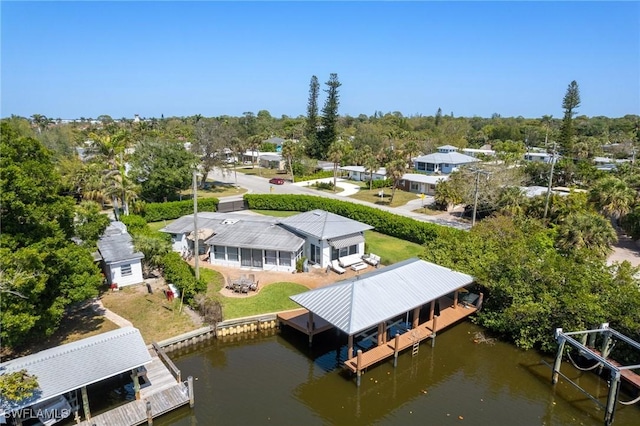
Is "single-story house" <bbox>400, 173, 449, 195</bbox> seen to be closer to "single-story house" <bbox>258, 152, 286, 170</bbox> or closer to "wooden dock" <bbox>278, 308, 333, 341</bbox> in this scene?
"single-story house" <bbox>258, 152, 286, 170</bbox>

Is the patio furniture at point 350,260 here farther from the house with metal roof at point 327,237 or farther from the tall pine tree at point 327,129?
the tall pine tree at point 327,129

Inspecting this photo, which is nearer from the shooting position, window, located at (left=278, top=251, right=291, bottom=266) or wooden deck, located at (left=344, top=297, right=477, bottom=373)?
wooden deck, located at (left=344, top=297, right=477, bottom=373)

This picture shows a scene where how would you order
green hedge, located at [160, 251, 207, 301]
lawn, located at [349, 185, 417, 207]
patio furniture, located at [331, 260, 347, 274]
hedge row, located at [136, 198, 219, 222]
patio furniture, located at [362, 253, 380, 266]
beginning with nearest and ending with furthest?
green hedge, located at [160, 251, 207, 301] → patio furniture, located at [331, 260, 347, 274] → patio furniture, located at [362, 253, 380, 266] → hedge row, located at [136, 198, 219, 222] → lawn, located at [349, 185, 417, 207]

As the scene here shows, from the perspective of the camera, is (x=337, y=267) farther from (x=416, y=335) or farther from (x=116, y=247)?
(x=116, y=247)

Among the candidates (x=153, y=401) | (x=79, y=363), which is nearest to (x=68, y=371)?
(x=79, y=363)

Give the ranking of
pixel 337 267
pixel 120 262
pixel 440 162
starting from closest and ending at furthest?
pixel 120 262, pixel 337 267, pixel 440 162

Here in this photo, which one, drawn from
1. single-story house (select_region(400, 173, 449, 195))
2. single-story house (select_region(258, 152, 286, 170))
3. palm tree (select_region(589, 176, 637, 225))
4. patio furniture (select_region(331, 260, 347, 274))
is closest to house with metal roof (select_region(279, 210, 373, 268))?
patio furniture (select_region(331, 260, 347, 274))
